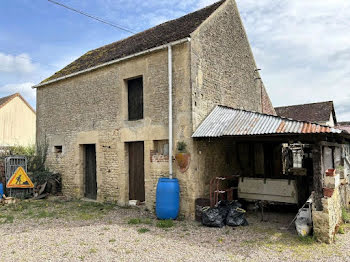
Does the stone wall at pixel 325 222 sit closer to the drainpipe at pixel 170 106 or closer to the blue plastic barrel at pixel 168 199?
the blue plastic barrel at pixel 168 199

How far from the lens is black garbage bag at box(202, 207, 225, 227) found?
6.52 meters

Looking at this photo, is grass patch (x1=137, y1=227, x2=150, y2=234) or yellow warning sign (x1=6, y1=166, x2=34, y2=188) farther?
yellow warning sign (x1=6, y1=166, x2=34, y2=188)

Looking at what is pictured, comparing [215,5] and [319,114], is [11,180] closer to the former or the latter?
[215,5]

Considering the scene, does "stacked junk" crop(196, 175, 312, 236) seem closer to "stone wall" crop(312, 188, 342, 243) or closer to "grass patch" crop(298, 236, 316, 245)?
"grass patch" crop(298, 236, 316, 245)

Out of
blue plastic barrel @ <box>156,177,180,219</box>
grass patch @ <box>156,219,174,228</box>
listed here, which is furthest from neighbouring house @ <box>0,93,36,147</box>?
grass patch @ <box>156,219,174,228</box>

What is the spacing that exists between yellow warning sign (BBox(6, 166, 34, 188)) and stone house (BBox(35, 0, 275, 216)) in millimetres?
1173

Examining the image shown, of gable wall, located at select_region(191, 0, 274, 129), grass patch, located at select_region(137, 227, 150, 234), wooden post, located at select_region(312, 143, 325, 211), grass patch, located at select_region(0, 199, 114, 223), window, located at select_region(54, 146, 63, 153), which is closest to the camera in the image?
wooden post, located at select_region(312, 143, 325, 211)

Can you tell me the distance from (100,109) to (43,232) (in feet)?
15.5

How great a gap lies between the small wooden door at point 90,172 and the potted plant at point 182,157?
427 centimetres

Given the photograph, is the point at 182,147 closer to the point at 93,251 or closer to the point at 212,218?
the point at 212,218

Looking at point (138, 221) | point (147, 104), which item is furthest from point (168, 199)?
point (147, 104)

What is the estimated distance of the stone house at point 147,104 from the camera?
7645 millimetres

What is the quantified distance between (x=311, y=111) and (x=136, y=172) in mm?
21103

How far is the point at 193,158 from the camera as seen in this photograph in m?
7.37
